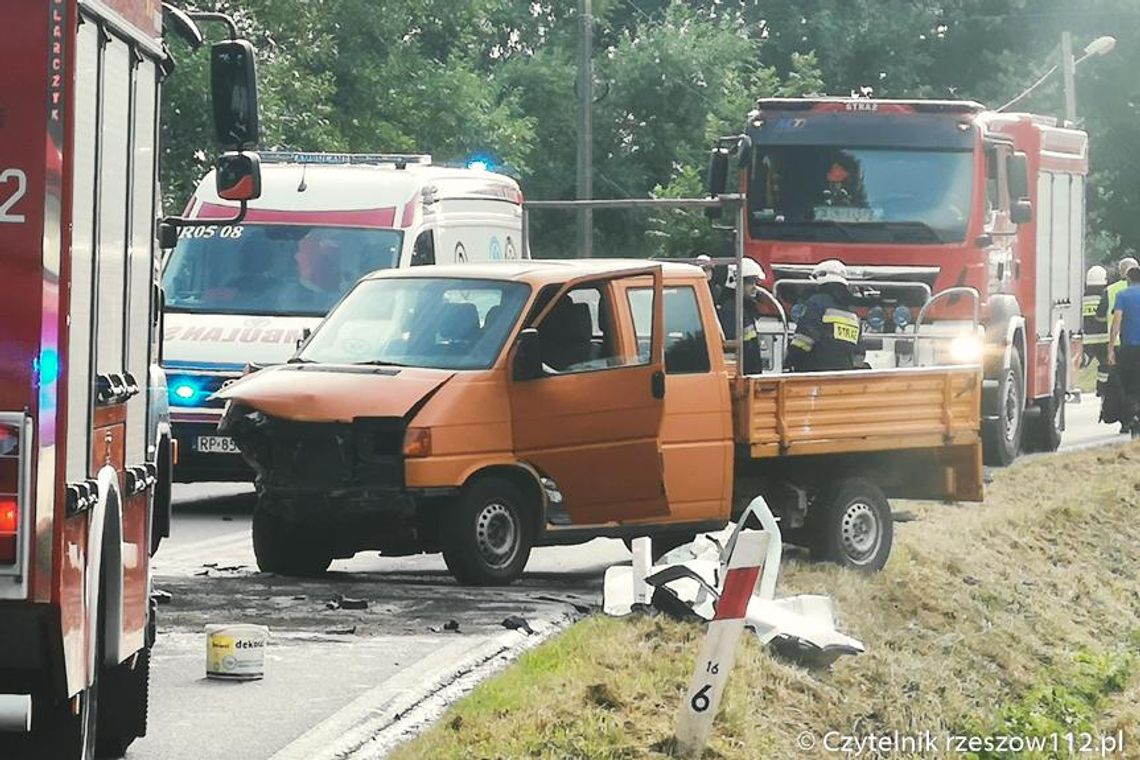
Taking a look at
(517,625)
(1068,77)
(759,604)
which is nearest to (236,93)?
(517,625)

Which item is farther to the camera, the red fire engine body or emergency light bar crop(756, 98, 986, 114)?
emergency light bar crop(756, 98, 986, 114)

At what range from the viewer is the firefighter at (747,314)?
16656mm

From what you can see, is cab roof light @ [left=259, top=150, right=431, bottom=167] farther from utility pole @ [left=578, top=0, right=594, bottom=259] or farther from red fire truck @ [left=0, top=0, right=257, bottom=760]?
utility pole @ [left=578, top=0, right=594, bottom=259]

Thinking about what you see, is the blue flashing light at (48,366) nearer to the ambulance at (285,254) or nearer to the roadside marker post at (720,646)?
the roadside marker post at (720,646)

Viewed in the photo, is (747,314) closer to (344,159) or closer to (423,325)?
(423,325)

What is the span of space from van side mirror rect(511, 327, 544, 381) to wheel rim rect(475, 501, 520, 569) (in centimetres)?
69

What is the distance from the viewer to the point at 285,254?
2030cm

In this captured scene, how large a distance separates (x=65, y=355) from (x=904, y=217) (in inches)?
707

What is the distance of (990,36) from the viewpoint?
7006 centimetres

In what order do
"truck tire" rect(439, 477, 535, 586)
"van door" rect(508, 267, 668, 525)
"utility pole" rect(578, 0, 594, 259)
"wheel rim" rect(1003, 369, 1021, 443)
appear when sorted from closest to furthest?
"truck tire" rect(439, 477, 535, 586), "van door" rect(508, 267, 668, 525), "wheel rim" rect(1003, 369, 1021, 443), "utility pole" rect(578, 0, 594, 259)

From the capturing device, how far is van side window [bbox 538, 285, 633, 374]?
48.6ft

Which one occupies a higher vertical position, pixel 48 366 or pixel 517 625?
pixel 48 366

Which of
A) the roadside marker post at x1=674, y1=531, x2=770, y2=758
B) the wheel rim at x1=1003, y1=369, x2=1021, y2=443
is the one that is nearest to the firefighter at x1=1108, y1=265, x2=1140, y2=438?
the wheel rim at x1=1003, y1=369, x2=1021, y2=443

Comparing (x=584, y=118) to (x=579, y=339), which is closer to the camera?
(x=579, y=339)
